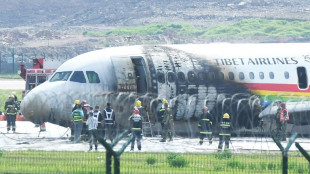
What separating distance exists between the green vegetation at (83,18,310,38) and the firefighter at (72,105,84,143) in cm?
11721

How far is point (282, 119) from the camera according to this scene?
4466 cm

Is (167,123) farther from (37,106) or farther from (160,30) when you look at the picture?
(160,30)

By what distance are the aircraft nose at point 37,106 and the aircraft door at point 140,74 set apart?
3833 millimetres

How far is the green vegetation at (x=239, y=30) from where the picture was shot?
161 m

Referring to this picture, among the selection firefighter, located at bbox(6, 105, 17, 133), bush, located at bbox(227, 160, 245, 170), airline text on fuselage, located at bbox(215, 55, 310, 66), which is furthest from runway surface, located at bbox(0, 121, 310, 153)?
bush, located at bbox(227, 160, 245, 170)

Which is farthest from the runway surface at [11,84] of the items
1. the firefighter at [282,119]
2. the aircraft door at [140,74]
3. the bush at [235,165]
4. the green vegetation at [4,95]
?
the bush at [235,165]

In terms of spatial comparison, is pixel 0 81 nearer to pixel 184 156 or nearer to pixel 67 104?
pixel 67 104

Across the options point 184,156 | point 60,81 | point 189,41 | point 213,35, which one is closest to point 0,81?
point 189,41

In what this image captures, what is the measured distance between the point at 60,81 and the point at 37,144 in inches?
136

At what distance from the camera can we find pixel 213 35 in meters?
165

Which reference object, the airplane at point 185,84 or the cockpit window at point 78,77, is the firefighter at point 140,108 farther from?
the cockpit window at point 78,77

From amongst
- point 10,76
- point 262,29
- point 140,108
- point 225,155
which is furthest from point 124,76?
point 262,29

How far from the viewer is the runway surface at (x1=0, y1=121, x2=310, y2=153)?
4012cm

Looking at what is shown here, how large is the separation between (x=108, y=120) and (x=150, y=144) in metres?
2.08
